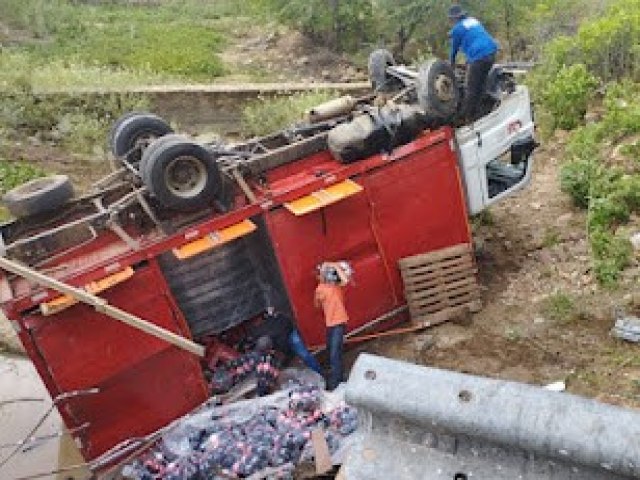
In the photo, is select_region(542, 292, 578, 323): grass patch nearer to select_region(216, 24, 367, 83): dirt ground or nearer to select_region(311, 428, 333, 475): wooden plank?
select_region(311, 428, 333, 475): wooden plank

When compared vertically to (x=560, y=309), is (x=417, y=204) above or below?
above

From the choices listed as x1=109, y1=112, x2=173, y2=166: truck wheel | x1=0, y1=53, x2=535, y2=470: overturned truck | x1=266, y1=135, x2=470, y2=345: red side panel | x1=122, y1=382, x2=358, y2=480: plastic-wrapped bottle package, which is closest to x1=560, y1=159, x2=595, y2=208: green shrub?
x1=0, y1=53, x2=535, y2=470: overturned truck

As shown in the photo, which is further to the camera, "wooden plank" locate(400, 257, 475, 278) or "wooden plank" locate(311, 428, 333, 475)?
"wooden plank" locate(400, 257, 475, 278)

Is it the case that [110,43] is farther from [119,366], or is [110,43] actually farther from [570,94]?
[119,366]

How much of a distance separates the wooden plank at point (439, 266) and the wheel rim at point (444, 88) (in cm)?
159

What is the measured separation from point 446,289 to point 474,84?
211cm

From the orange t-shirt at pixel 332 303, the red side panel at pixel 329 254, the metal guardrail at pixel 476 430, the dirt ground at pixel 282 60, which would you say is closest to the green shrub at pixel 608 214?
the red side panel at pixel 329 254

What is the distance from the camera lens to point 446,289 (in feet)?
25.4

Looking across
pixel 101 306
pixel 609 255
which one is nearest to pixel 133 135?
pixel 101 306

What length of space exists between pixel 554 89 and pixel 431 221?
15.5ft

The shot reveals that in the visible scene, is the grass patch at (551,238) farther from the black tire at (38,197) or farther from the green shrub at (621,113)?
the black tire at (38,197)

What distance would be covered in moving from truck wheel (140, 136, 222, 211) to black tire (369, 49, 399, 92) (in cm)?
273

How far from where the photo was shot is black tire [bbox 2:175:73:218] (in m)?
6.75

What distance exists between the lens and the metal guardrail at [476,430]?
1.75m
